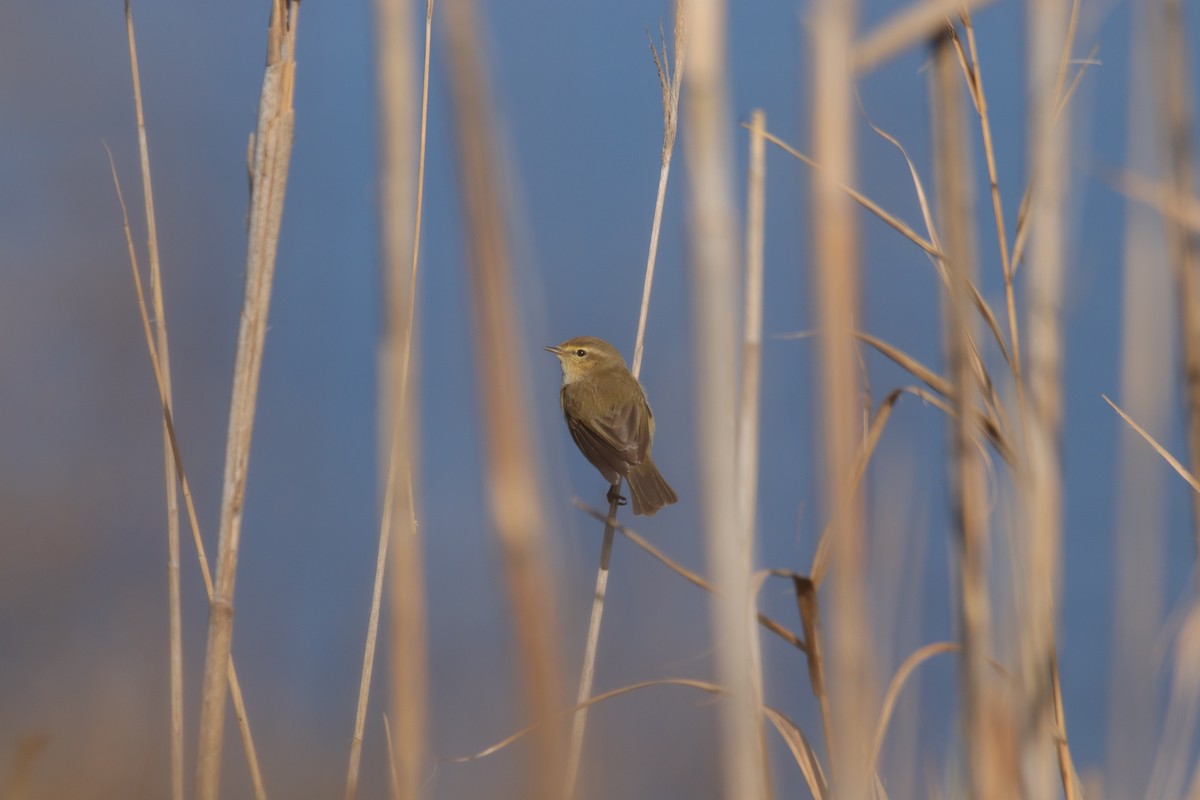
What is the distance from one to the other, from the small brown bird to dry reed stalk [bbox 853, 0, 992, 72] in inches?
103

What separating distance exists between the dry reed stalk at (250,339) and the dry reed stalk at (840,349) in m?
0.79

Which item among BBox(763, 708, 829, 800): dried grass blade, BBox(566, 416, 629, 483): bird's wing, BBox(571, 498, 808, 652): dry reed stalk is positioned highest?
BBox(566, 416, 629, 483): bird's wing

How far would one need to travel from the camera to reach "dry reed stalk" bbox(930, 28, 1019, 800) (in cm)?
128

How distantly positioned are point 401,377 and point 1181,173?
1296 millimetres

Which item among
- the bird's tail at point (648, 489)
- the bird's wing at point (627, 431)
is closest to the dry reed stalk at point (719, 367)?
the bird's tail at point (648, 489)

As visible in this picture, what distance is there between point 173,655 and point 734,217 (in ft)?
4.21

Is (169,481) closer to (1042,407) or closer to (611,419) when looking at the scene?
(1042,407)

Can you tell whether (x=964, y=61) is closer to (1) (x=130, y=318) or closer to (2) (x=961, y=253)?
(2) (x=961, y=253)

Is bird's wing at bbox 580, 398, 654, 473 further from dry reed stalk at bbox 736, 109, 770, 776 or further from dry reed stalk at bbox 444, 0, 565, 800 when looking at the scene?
dry reed stalk at bbox 444, 0, 565, 800

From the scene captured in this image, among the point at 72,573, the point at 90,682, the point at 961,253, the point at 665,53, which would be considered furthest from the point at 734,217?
the point at 72,573

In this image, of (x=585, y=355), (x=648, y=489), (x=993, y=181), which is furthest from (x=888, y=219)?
(x=585, y=355)

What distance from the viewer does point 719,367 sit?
125 centimetres

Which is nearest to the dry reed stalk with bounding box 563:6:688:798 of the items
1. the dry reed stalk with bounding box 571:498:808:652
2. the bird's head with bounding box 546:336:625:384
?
the dry reed stalk with bounding box 571:498:808:652

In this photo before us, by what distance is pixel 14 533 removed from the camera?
15.6 feet
